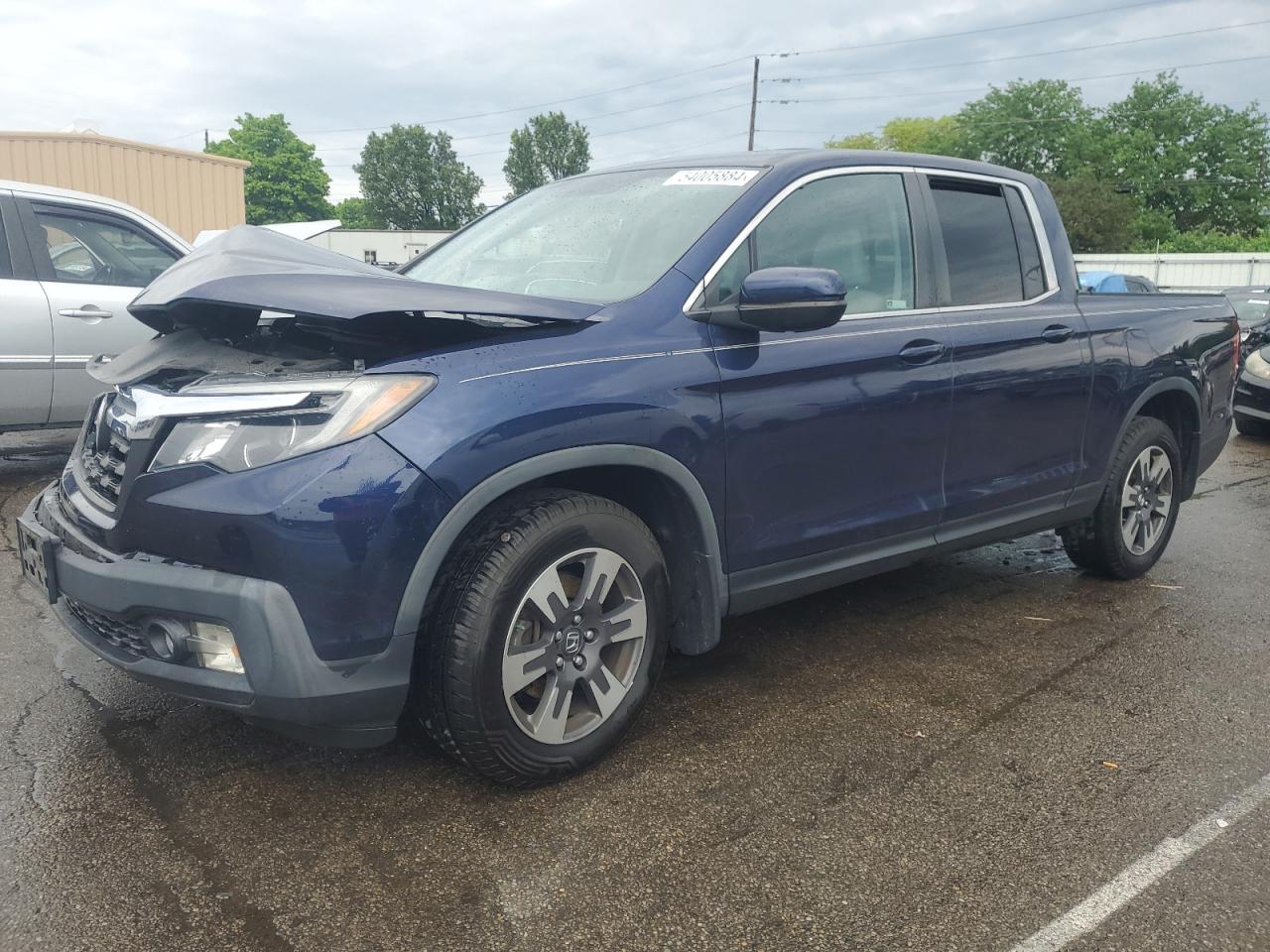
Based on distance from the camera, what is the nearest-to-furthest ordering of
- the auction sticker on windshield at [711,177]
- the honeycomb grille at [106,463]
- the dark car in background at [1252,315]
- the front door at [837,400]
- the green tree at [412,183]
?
the honeycomb grille at [106,463]
the front door at [837,400]
the auction sticker on windshield at [711,177]
the dark car in background at [1252,315]
the green tree at [412,183]

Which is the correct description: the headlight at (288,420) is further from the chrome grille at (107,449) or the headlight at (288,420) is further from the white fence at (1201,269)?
the white fence at (1201,269)

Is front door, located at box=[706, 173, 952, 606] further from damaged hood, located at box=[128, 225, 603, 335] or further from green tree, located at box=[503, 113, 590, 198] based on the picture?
green tree, located at box=[503, 113, 590, 198]

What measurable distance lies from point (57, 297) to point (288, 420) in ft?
14.2

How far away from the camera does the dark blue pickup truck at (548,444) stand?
7.68ft

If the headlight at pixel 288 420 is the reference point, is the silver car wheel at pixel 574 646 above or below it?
below

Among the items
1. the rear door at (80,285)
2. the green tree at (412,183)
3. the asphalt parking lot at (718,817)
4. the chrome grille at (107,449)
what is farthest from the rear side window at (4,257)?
the green tree at (412,183)

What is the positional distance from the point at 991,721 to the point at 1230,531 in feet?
12.1

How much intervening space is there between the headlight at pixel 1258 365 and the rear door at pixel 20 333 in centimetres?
1034

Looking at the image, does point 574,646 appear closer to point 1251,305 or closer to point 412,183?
point 1251,305

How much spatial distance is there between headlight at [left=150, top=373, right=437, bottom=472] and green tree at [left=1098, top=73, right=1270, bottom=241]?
7156cm

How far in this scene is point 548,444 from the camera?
8.44 feet

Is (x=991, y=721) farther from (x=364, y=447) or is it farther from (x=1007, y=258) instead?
(x=364, y=447)

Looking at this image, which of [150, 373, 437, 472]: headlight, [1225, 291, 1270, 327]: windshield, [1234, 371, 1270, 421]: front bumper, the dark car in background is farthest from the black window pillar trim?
[1225, 291, 1270, 327]: windshield

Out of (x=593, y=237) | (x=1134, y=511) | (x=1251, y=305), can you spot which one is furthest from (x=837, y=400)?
(x=1251, y=305)
